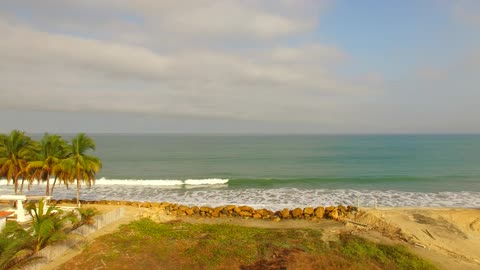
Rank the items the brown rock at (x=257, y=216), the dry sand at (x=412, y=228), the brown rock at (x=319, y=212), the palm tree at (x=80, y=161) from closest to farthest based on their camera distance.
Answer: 1. the dry sand at (x=412, y=228)
2. the brown rock at (x=319, y=212)
3. the palm tree at (x=80, y=161)
4. the brown rock at (x=257, y=216)

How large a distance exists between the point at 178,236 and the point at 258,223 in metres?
6.50

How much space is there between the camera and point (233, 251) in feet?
51.8

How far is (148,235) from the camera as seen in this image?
18.2 m

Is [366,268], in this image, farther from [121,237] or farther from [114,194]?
[114,194]

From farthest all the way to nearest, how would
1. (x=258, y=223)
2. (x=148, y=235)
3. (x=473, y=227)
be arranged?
(x=258, y=223)
(x=473, y=227)
(x=148, y=235)

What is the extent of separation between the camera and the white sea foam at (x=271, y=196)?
3142 centimetres

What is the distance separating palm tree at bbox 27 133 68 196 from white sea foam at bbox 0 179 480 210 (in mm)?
11150

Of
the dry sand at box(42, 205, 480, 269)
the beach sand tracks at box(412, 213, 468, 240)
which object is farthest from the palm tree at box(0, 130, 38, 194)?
the beach sand tracks at box(412, 213, 468, 240)

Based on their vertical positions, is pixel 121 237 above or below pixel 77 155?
below

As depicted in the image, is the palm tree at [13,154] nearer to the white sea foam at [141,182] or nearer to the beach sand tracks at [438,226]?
the white sea foam at [141,182]

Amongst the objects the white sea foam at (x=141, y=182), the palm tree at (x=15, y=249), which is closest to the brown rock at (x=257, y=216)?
the palm tree at (x=15, y=249)

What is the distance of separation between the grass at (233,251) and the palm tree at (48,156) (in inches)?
358

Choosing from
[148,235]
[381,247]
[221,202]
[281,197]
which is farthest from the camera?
[281,197]

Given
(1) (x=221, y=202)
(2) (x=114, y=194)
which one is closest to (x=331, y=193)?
(1) (x=221, y=202)
